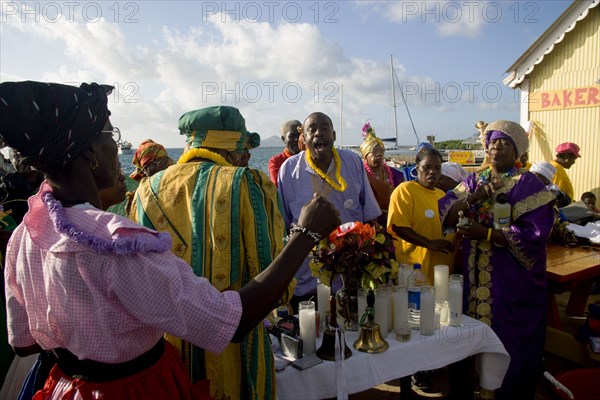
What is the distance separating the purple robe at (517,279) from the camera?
127 inches

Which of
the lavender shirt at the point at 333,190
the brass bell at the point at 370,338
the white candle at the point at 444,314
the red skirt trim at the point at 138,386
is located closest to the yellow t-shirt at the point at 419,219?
the lavender shirt at the point at 333,190

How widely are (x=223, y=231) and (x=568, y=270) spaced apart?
3.60m

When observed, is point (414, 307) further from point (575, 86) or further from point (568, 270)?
point (575, 86)

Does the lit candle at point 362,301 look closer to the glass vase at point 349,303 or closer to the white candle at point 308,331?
the glass vase at point 349,303

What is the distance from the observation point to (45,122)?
1.11 metres

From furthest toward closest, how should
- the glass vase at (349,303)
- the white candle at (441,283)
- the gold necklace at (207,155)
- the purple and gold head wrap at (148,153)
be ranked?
the purple and gold head wrap at (148,153) → the white candle at (441,283) → the glass vase at (349,303) → the gold necklace at (207,155)

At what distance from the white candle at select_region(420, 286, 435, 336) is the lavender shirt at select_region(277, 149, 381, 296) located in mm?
1346

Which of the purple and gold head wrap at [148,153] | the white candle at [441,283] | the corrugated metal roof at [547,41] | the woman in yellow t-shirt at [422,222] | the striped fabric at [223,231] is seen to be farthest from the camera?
the corrugated metal roof at [547,41]

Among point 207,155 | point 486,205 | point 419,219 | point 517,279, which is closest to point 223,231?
point 207,155

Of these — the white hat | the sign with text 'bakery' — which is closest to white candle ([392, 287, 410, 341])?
the white hat

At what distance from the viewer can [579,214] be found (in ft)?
17.6

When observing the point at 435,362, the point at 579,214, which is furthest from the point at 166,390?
the point at 579,214

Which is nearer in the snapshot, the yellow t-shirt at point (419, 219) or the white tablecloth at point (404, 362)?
the white tablecloth at point (404, 362)

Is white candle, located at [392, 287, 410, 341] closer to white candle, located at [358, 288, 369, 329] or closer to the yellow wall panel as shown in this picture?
white candle, located at [358, 288, 369, 329]
